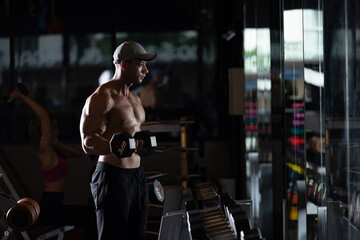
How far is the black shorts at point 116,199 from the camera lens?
3105mm

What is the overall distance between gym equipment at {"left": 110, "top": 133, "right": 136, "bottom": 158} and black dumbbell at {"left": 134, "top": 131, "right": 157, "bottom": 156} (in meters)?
0.13

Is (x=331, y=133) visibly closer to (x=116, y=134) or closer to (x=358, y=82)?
(x=358, y=82)

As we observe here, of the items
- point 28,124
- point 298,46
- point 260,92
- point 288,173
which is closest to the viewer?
point 298,46

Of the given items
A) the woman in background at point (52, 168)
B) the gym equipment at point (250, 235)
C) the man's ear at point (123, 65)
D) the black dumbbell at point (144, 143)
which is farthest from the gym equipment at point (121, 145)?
the woman in background at point (52, 168)

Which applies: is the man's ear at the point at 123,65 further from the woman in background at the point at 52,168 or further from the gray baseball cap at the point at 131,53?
the woman in background at the point at 52,168

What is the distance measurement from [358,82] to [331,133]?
429 millimetres

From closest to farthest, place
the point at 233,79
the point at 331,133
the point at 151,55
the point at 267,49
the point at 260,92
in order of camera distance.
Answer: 1. the point at 331,133
2. the point at 151,55
3. the point at 267,49
4. the point at 260,92
5. the point at 233,79

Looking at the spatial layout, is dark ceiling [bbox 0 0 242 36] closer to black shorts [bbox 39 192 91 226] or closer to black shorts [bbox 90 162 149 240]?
black shorts [bbox 39 192 91 226]

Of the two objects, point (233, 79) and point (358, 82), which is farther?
point (233, 79)

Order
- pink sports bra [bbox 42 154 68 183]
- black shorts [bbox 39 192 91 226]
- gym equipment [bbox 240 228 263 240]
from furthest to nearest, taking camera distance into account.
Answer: pink sports bra [bbox 42 154 68 183], black shorts [bbox 39 192 91 226], gym equipment [bbox 240 228 263 240]

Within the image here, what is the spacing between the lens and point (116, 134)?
287 centimetres

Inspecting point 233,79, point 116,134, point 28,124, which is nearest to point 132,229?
point 116,134

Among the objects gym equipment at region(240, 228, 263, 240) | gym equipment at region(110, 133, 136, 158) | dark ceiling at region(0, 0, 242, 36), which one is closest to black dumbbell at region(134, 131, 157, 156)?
gym equipment at region(110, 133, 136, 158)

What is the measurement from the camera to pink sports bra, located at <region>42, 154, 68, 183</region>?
233 inches
